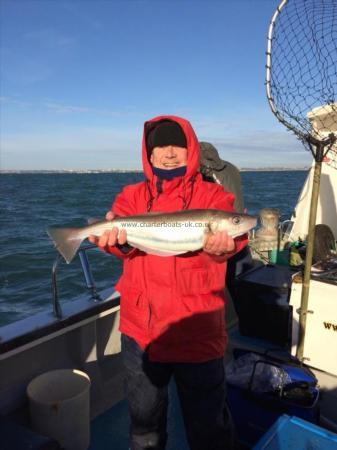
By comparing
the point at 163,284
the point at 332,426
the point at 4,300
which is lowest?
the point at 4,300

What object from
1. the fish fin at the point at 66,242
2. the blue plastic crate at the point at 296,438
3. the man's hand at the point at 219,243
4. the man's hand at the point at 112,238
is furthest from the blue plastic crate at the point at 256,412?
the fish fin at the point at 66,242

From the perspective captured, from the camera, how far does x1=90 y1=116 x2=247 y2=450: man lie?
118 inches

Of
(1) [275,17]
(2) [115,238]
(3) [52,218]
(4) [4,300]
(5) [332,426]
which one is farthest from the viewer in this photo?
(3) [52,218]

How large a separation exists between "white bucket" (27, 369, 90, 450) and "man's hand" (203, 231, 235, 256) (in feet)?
6.61

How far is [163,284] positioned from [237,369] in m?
1.71

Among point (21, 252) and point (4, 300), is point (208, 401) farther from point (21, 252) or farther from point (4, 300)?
point (21, 252)

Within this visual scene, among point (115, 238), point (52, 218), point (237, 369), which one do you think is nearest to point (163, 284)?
point (115, 238)

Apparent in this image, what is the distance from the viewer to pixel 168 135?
3.32m

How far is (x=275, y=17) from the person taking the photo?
12.5ft

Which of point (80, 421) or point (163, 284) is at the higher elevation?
point (163, 284)

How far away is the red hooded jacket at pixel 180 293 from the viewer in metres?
2.98

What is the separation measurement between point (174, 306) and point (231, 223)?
777 millimetres

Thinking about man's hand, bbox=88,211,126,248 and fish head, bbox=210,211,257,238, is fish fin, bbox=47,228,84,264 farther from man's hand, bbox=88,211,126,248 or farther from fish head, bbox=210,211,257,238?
fish head, bbox=210,211,257,238

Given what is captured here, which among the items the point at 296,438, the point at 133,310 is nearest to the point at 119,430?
the point at 133,310
